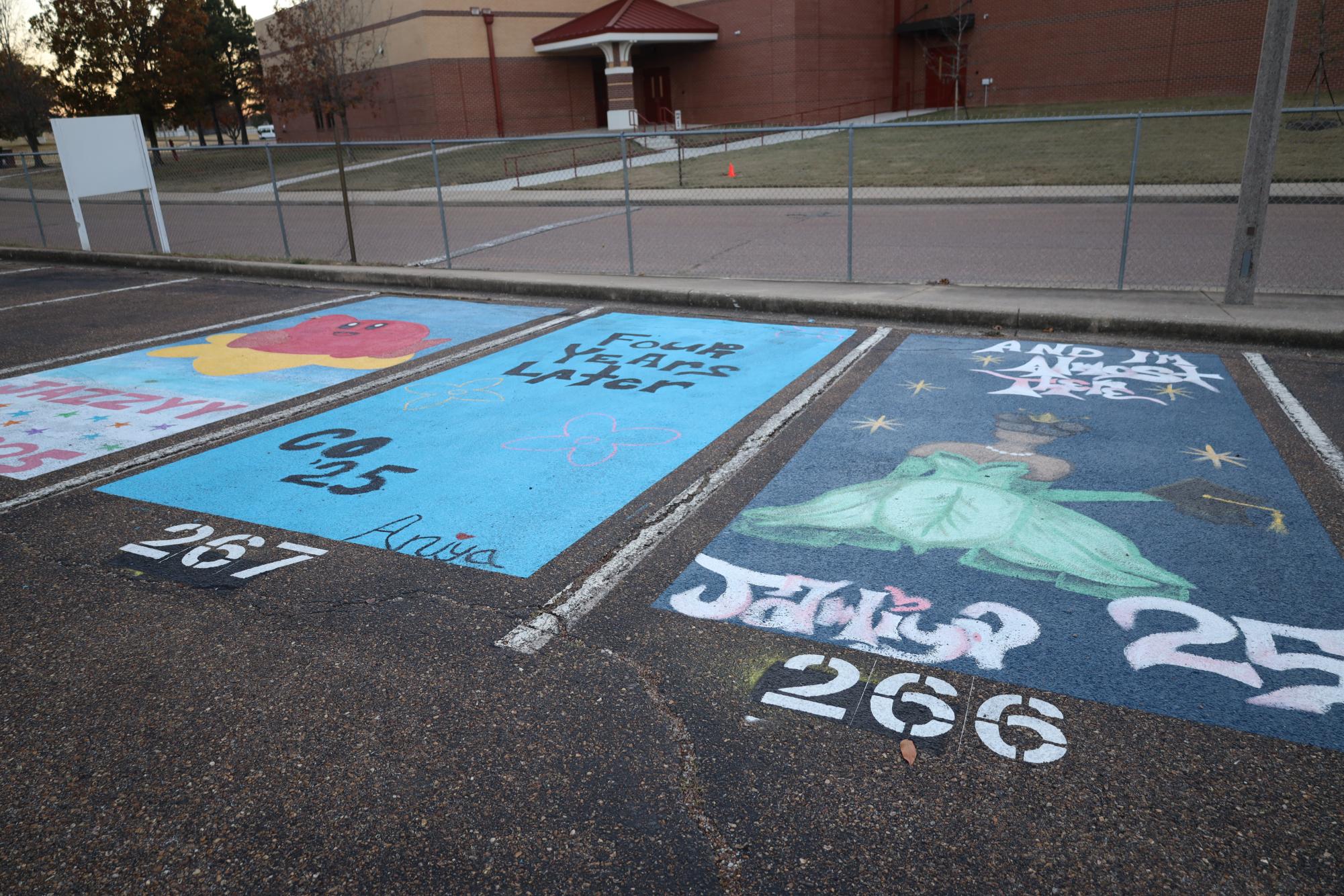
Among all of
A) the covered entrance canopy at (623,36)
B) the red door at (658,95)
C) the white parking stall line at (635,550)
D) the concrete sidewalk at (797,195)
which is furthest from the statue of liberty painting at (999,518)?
the red door at (658,95)

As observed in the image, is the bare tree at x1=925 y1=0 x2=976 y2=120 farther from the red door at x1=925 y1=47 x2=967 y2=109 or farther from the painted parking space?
the painted parking space

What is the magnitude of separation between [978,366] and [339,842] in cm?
628

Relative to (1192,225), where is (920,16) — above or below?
above

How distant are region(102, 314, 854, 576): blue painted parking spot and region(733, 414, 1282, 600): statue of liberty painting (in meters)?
1.18

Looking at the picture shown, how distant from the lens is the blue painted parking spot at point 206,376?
21.3 feet

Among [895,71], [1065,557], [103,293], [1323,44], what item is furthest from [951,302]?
[895,71]

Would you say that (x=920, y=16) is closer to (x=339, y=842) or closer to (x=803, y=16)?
(x=803, y=16)

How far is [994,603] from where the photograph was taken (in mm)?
3912

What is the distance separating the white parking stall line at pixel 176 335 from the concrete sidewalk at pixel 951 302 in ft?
3.15

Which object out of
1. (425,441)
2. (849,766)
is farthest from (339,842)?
(425,441)

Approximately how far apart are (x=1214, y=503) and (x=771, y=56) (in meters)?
36.3

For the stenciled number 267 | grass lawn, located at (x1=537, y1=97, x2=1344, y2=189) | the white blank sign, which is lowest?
the stenciled number 267

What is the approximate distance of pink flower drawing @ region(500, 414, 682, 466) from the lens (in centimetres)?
585
